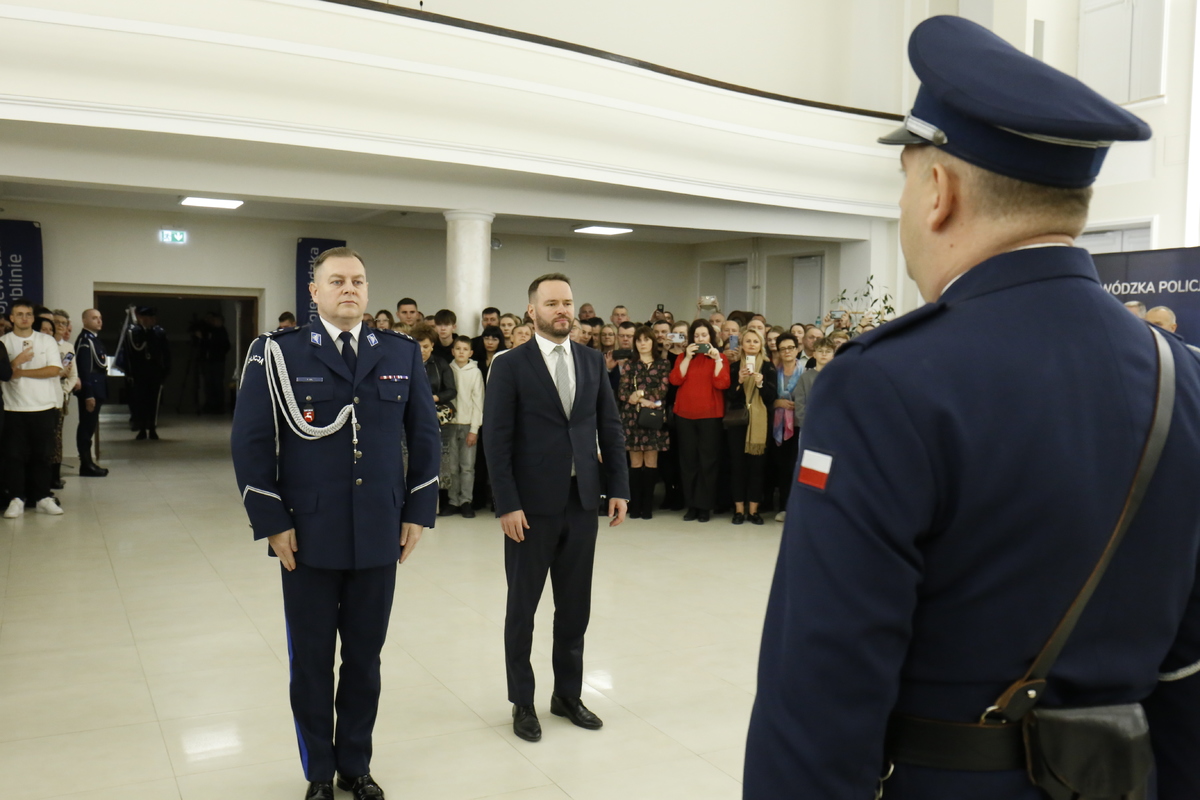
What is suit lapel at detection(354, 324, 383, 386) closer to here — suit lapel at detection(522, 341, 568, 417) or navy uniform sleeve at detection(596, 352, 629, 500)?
suit lapel at detection(522, 341, 568, 417)

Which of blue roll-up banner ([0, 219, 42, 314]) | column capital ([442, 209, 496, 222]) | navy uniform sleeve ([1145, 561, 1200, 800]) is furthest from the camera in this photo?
blue roll-up banner ([0, 219, 42, 314])

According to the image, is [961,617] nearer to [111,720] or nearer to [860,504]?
[860,504]

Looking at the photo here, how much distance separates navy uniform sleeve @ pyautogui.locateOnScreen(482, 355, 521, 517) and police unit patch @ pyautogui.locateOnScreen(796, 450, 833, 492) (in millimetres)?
2642

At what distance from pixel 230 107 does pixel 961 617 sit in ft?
27.2

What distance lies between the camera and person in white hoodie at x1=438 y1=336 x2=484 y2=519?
827cm

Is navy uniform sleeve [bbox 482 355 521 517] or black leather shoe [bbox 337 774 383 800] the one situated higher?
navy uniform sleeve [bbox 482 355 521 517]

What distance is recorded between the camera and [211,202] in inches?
440

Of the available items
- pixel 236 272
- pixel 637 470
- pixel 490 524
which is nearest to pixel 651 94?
pixel 637 470

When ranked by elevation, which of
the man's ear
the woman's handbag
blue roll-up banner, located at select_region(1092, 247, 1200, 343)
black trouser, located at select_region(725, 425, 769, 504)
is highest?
blue roll-up banner, located at select_region(1092, 247, 1200, 343)

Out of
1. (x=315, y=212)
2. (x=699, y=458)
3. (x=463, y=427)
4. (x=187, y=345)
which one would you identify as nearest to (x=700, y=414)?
(x=699, y=458)

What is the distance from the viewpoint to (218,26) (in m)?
7.91

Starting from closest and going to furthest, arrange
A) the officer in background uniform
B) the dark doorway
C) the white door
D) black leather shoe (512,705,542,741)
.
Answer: black leather shoe (512,705,542,741) < the officer in background uniform < the white door < the dark doorway

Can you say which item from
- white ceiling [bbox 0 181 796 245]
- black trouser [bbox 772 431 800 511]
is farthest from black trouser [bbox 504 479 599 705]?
white ceiling [bbox 0 181 796 245]

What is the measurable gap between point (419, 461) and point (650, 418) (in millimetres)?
5179
